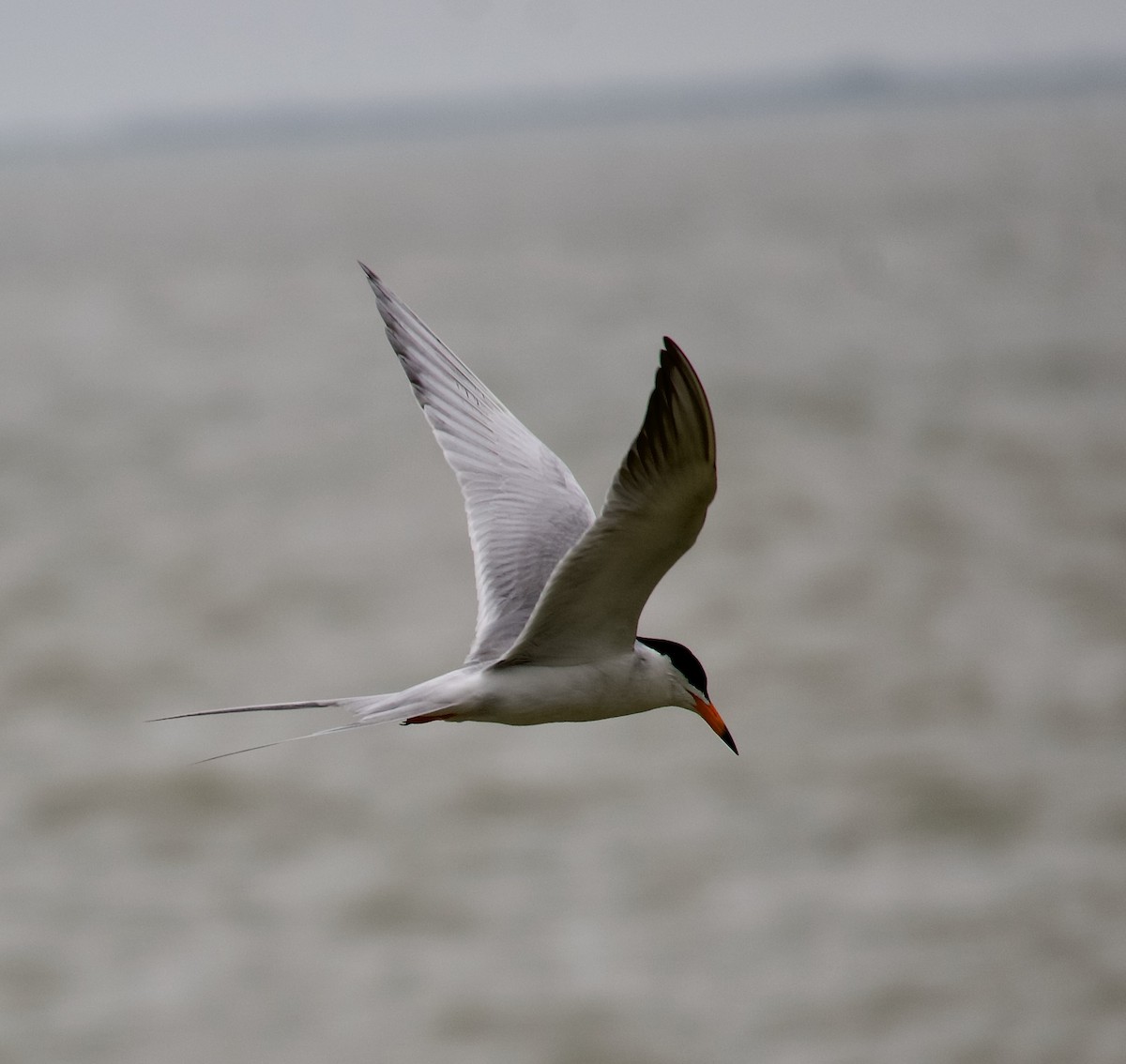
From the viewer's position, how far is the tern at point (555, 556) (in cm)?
574

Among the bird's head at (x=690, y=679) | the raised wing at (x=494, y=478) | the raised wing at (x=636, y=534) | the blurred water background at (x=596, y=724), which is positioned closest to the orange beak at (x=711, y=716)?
the bird's head at (x=690, y=679)

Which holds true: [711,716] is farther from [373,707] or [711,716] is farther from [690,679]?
[373,707]

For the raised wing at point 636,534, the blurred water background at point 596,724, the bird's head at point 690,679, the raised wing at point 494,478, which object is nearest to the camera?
the raised wing at point 636,534

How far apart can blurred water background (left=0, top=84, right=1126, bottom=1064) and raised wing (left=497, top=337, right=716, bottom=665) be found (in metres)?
20.8

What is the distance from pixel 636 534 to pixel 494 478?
74.1 inches

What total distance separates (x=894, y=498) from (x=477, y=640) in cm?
4073

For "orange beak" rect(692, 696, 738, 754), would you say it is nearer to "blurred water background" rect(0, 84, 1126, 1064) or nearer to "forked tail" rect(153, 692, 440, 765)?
"forked tail" rect(153, 692, 440, 765)

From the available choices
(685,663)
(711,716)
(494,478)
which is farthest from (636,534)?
(494,478)

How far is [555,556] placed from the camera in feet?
24.2

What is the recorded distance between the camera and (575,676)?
20.5ft

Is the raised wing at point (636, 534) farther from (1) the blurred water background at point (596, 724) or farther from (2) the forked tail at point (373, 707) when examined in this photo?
(1) the blurred water background at point (596, 724)

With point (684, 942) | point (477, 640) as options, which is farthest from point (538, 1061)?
point (477, 640)

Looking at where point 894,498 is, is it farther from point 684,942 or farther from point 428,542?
point 684,942

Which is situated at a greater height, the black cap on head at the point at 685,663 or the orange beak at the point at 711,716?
the black cap on head at the point at 685,663
